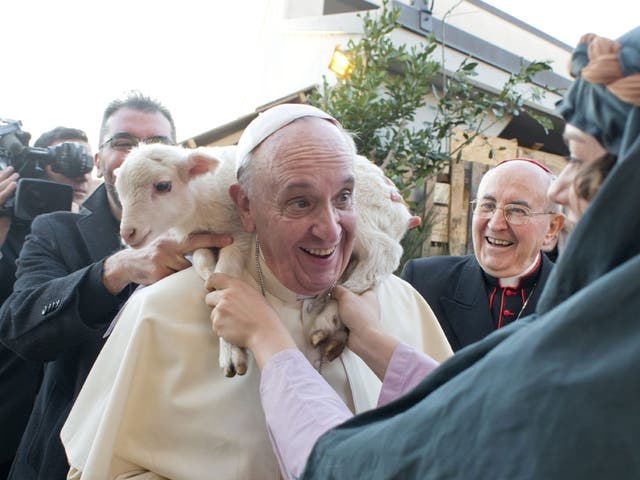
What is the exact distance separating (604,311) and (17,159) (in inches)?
149

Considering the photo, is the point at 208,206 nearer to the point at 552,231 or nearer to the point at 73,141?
the point at 73,141

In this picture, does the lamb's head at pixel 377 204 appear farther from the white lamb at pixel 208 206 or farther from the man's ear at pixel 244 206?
the man's ear at pixel 244 206

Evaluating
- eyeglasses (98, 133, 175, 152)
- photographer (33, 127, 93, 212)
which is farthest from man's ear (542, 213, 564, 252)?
photographer (33, 127, 93, 212)

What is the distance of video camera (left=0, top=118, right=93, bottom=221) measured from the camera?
3412mm

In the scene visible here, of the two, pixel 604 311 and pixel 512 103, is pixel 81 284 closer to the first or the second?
pixel 604 311

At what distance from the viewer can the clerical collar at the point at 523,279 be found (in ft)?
12.9

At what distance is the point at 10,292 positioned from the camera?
348 cm

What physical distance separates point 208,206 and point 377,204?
0.84 m

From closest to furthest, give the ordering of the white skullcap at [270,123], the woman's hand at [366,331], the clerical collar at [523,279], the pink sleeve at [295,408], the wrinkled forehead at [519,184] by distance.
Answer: the pink sleeve at [295,408] → the woman's hand at [366,331] → the white skullcap at [270,123] → the wrinkled forehead at [519,184] → the clerical collar at [523,279]

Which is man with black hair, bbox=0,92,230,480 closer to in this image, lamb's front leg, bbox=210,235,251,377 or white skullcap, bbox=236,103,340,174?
lamb's front leg, bbox=210,235,251,377

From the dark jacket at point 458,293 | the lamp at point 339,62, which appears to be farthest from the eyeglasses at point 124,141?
the lamp at point 339,62

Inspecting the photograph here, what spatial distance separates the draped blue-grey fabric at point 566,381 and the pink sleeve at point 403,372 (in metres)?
0.86

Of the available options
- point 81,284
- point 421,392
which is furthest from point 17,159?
point 421,392

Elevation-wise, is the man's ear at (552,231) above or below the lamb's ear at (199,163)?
below
